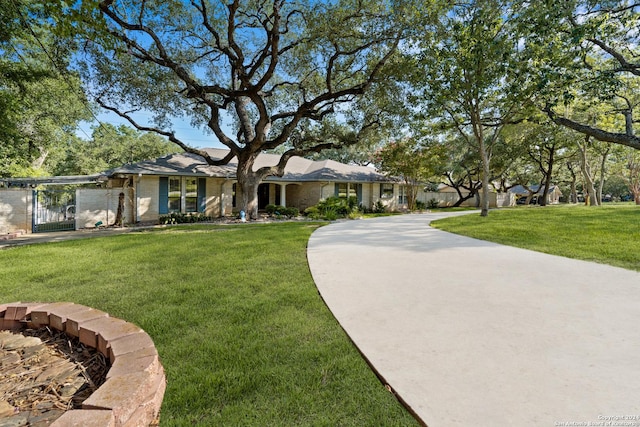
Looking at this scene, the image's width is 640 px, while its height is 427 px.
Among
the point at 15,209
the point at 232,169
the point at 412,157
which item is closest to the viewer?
the point at 15,209

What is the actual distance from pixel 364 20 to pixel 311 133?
6710mm

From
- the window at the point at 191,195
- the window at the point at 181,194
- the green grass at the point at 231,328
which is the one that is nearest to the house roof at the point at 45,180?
the window at the point at 181,194

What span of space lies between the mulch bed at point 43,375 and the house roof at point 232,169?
1247 centimetres

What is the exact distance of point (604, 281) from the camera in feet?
12.5

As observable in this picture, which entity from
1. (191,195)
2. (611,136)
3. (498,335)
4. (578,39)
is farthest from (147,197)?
(611,136)

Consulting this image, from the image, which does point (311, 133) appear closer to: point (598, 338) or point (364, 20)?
point (364, 20)

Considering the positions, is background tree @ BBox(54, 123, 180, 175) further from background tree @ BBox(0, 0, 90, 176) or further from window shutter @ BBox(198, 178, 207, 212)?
window shutter @ BBox(198, 178, 207, 212)

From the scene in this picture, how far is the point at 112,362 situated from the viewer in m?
1.96

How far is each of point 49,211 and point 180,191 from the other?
5.11 m

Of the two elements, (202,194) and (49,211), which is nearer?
(49,211)

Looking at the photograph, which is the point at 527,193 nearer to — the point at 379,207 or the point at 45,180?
the point at 379,207

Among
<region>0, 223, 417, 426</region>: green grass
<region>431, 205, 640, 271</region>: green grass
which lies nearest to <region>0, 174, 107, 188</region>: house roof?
<region>0, 223, 417, 426</region>: green grass

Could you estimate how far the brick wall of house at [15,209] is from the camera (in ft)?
33.3

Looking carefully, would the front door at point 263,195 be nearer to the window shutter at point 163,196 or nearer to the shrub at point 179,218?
the shrub at point 179,218
